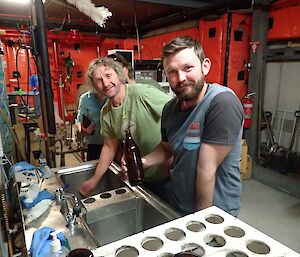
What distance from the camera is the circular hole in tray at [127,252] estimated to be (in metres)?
0.61

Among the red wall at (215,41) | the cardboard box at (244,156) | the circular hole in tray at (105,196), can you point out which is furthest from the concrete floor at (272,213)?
the circular hole in tray at (105,196)

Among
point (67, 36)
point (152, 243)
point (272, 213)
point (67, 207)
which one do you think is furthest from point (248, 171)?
point (67, 36)

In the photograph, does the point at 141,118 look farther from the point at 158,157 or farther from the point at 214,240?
the point at 214,240

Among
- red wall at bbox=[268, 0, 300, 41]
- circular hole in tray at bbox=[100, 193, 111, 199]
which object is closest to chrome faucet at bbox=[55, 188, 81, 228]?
circular hole in tray at bbox=[100, 193, 111, 199]

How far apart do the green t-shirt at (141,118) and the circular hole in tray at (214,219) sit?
73 cm

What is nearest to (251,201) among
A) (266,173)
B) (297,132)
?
(266,173)

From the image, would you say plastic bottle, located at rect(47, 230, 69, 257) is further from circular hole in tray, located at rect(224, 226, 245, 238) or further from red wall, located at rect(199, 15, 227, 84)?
red wall, located at rect(199, 15, 227, 84)

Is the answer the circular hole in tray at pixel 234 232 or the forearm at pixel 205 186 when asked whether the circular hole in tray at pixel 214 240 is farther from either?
the forearm at pixel 205 186

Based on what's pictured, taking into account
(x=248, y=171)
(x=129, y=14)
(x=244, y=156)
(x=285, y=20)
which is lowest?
(x=248, y=171)

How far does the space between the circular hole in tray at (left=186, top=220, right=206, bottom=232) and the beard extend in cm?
54

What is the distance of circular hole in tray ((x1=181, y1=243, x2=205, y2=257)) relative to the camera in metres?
0.63

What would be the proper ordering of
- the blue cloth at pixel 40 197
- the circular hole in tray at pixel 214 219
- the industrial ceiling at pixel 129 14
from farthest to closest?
the industrial ceiling at pixel 129 14
the blue cloth at pixel 40 197
the circular hole in tray at pixel 214 219

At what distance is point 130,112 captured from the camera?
152cm

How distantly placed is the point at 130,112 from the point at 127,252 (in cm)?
99
